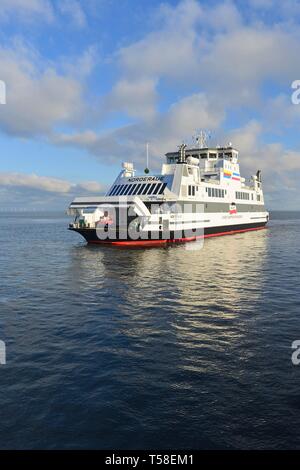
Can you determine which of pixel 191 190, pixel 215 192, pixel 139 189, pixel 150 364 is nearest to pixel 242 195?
pixel 215 192

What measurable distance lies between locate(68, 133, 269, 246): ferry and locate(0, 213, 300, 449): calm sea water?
15.8 meters

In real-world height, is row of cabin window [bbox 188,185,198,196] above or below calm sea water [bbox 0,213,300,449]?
above

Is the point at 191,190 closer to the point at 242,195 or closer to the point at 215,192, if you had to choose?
the point at 215,192

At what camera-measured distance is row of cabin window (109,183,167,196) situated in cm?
4331

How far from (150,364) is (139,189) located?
34.6 metres

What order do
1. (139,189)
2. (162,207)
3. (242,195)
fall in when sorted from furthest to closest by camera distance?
(242,195) → (139,189) → (162,207)

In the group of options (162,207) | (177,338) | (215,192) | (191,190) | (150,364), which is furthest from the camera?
(215,192)

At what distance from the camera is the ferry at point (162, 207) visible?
129ft

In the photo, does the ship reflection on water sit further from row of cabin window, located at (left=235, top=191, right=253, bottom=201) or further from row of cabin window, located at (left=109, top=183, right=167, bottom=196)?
row of cabin window, located at (left=235, top=191, right=253, bottom=201)

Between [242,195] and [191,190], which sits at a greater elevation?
[242,195]

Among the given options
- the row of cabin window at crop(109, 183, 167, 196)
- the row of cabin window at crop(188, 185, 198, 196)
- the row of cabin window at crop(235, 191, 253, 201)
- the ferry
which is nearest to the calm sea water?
the ferry

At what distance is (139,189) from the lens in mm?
44219
